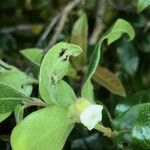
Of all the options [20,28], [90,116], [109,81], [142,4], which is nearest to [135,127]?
[90,116]

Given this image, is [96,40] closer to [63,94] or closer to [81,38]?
[81,38]

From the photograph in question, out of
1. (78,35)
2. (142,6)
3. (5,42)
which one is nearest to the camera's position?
(142,6)

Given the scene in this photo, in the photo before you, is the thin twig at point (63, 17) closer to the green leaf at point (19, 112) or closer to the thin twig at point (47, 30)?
the thin twig at point (47, 30)

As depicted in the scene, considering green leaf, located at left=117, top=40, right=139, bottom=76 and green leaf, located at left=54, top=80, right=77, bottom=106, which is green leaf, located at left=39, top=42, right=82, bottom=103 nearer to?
green leaf, located at left=54, top=80, right=77, bottom=106

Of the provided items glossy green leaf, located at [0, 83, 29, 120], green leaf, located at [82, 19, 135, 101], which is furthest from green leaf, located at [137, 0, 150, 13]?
glossy green leaf, located at [0, 83, 29, 120]

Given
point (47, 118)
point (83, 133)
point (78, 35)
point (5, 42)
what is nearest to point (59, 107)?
point (47, 118)

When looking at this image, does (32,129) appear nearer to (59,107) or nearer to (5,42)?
(59,107)

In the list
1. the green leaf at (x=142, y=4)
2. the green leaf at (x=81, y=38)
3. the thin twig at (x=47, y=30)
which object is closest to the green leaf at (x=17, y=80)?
the green leaf at (x=142, y=4)
